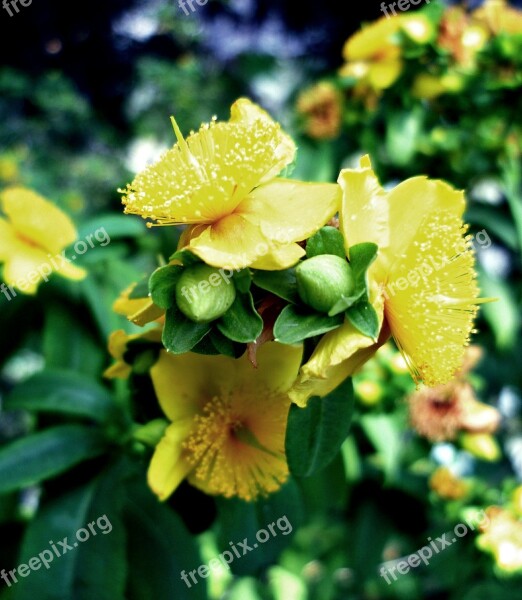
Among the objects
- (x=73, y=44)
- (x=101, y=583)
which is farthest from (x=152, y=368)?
(x=73, y=44)

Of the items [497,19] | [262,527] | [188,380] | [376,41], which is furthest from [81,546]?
[497,19]

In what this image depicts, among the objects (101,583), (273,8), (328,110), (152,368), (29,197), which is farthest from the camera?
(273,8)

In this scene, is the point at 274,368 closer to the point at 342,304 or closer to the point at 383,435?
the point at 342,304

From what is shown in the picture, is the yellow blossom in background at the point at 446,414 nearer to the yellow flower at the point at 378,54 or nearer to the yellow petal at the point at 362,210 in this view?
the yellow flower at the point at 378,54

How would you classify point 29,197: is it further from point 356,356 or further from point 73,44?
point 73,44

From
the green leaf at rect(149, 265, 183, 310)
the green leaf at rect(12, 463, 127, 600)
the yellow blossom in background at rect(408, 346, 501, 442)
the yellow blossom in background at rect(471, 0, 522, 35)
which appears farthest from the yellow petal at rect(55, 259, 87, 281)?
the yellow blossom in background at rect(471, 0, 522, 35)

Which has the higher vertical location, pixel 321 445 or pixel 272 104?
pixel 272 104

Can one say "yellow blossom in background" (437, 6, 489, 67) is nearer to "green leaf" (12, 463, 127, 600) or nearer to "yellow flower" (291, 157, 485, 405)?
"yellow flower" (291, 157, 485, 405)
